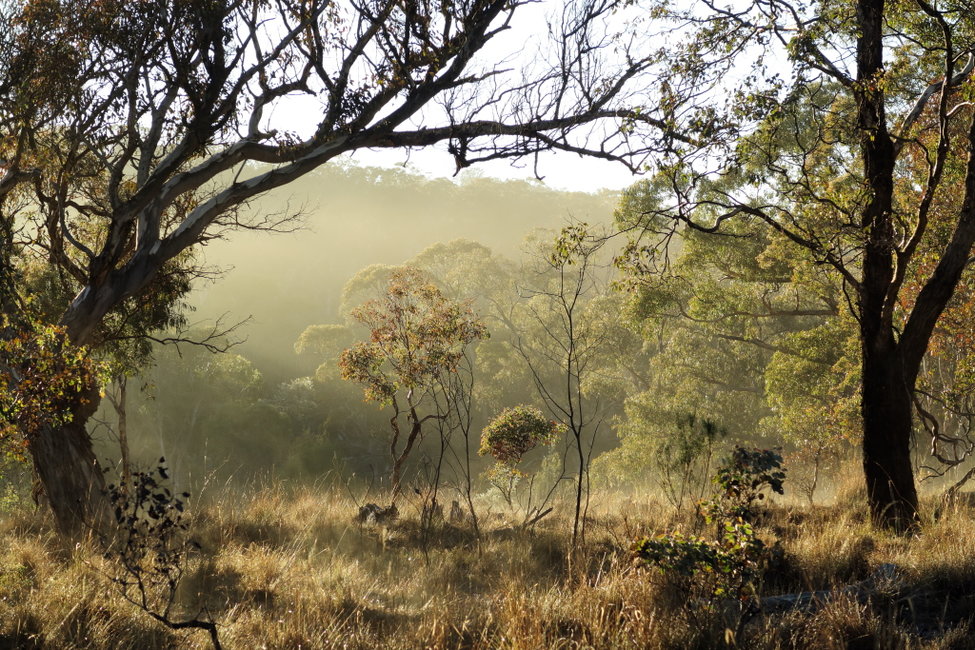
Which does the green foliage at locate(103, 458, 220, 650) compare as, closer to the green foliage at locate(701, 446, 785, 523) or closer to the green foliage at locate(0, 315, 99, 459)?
the green foliage at locate(0, 315, 99, 459)

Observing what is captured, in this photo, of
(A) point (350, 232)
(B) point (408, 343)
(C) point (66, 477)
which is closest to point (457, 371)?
(B) point (408, 343)

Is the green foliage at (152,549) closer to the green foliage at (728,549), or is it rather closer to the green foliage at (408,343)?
the green foliage at (728,549)

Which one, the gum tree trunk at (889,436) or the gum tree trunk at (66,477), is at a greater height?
the gum tree trunk at (889,436)

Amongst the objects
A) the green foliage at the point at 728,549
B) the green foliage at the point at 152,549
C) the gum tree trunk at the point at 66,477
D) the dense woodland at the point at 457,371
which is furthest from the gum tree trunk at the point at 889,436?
the gum tree trunk at the point at 66,477

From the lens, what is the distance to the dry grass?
362cm

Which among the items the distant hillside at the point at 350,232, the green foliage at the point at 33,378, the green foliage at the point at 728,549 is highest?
the distant hillside at the point at 350,232

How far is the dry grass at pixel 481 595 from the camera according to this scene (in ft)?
11.9

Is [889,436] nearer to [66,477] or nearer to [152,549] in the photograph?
[152,549]

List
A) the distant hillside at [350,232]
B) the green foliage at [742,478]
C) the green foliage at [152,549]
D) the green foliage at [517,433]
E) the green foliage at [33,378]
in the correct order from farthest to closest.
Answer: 1. the distant hillside at [350,232]
2. the green foliage at [517,433]
3. the green foliage at [33,378]
4. the green foliage at [742,478]
5. the green foliage at [152,549]

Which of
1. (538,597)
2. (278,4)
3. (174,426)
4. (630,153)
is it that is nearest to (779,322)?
(630,153)

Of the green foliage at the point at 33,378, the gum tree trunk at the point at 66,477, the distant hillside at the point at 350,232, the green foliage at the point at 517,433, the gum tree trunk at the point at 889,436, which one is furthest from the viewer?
the distant hillside at the point at 350,232

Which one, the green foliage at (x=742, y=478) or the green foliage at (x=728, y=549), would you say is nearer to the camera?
the green foliage at (x=728, y=549)

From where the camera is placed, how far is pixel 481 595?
4.98 m

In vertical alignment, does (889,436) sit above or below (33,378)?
below
